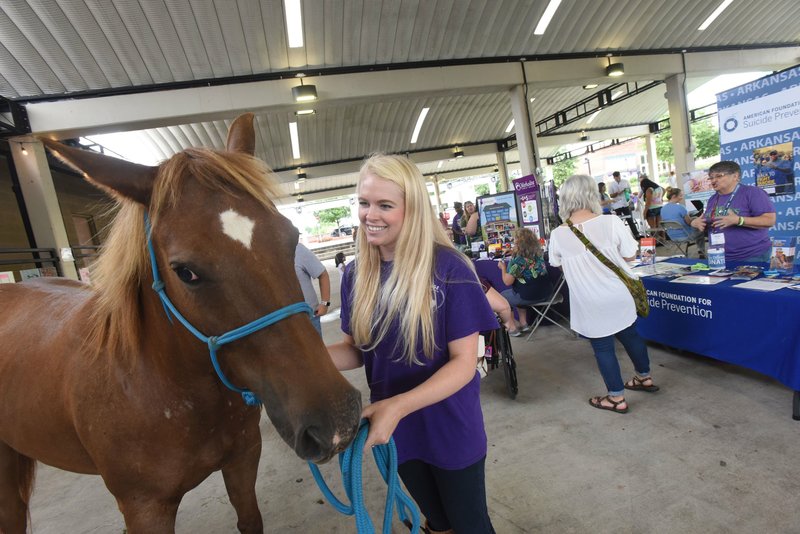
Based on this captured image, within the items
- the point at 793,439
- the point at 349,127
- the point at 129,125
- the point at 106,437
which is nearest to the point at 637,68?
the point at 349,127

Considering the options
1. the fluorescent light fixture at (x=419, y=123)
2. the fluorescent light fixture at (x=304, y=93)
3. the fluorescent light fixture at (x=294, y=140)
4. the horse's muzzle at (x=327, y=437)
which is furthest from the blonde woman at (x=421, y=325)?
the fluorescent light fixture at (x=419, y=123)

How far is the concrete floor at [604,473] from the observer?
1984 millimetres

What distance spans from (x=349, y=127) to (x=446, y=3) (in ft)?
22.7

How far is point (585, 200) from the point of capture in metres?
2.95

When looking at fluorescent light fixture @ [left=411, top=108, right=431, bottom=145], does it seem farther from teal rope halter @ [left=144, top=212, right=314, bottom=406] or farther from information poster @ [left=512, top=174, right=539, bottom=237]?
teal rope halter @ [left=144, top=212, right=314, bottom=406]

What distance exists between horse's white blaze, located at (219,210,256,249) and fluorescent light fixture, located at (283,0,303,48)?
22.4 ft

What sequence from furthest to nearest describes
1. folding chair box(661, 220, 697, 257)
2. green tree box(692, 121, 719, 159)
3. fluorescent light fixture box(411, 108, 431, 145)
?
green tree box(692, 121, 719, 159) < fluorescent light fixture box(411, 108, 431, 145) < folding chair box(661, 220, 697, 257)

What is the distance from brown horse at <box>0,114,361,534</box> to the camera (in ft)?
2.94

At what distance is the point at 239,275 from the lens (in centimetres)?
91

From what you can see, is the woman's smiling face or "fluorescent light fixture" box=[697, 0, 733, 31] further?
"fluorescent light fixture" box=[697, 0, 733, 31]

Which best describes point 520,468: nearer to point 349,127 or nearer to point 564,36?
point 564,36

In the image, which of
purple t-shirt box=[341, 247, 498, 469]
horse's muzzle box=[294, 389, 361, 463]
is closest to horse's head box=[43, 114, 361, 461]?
horse's muzzle box=[294, 389, 361, 463]

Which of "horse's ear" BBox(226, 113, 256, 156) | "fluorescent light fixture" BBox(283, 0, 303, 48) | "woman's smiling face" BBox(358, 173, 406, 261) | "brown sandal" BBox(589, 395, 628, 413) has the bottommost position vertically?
"brown sandal" BBox(589, 395, 628, 413)

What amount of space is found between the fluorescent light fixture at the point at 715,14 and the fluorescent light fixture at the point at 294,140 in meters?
11.0
